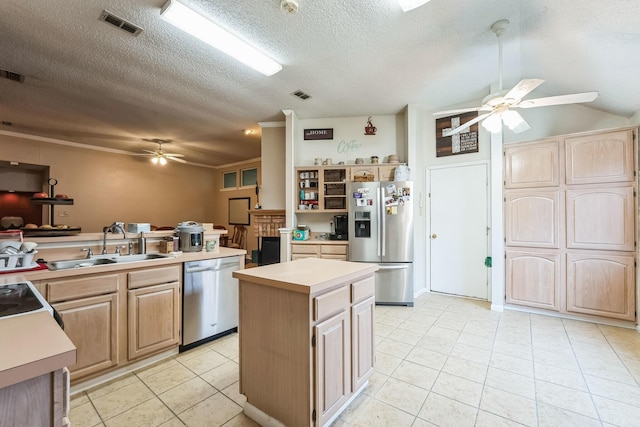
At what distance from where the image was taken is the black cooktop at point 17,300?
1113 mm

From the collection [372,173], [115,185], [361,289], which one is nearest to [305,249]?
[372,173]

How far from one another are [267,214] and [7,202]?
19.2 feet

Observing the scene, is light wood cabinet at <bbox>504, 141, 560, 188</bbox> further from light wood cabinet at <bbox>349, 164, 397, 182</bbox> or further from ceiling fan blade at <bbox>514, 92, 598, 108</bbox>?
light wood cabinet at <bbox>349, 164, 397, 182</bbox>

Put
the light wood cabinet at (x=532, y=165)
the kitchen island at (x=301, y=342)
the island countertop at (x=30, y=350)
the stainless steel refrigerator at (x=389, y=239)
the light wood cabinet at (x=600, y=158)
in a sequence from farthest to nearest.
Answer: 1. the stainless steel refrigerator at (x=389, y=239)
2. the light wood cabinet at (x=532, y=165)
3. the light wood cabinet at (x=600, y=158)
4. the kitchen island at (x=301, y=342)
5. the island countertop at (x=30, y=350)

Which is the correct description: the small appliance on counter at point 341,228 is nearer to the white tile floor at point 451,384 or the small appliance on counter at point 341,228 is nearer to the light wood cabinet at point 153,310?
the white tile floor at point 451,384

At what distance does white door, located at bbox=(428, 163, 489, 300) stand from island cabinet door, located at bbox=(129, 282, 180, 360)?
3797 millimetres

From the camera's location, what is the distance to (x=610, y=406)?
5.89 ft

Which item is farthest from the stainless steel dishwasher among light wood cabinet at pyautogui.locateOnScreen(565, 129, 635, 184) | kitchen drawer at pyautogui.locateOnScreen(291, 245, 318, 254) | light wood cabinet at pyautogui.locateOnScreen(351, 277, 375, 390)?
light wood cabinet at pyautogui.locateOnScreen(565, 129, 635, 184)

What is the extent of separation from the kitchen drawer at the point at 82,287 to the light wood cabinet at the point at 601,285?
4.79 metres

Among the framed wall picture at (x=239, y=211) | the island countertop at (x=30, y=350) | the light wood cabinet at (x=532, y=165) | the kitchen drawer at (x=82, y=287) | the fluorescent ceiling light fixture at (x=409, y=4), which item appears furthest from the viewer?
the framed wall picture at (x=239, y=211)

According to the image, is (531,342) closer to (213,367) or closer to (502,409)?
(502,409)

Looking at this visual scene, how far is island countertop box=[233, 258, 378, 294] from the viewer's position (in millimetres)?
1447

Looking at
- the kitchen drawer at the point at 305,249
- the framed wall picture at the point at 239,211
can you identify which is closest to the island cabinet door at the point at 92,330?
the kitchen drawer at the point at 305,249

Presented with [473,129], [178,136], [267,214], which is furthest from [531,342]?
[178,136]
